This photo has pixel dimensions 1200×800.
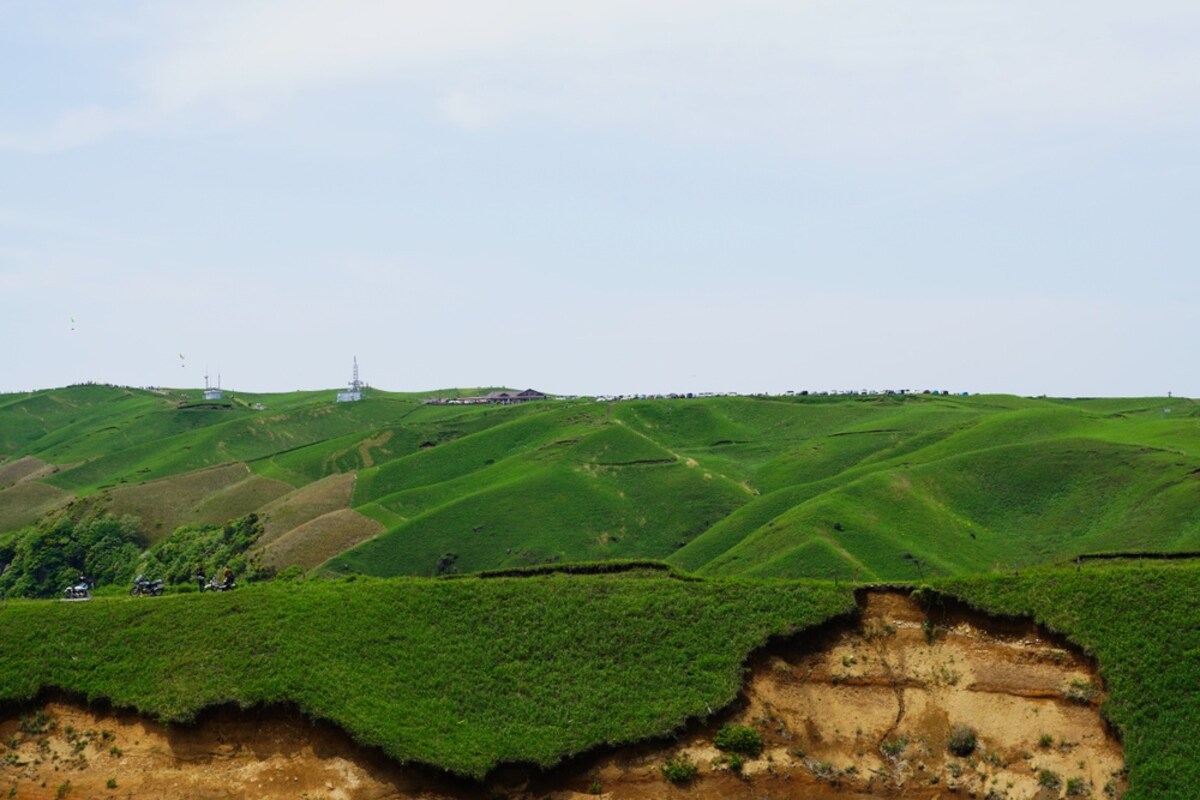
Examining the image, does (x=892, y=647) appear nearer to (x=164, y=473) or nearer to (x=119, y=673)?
(x=119, y=673)

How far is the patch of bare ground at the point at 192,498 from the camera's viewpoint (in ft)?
458

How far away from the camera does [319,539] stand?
116438 millimetres

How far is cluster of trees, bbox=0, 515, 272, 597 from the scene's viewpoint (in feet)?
403

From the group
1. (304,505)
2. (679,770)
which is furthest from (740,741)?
(304,505)

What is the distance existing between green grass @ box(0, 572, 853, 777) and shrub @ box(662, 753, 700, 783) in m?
1.19

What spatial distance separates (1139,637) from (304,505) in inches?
4002

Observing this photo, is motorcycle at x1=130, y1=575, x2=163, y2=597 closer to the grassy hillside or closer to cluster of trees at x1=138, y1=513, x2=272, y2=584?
the grassy hillside

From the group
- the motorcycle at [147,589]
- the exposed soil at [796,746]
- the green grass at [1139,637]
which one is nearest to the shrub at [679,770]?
the exposed soil at [796,746]

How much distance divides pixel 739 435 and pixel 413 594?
108 meters


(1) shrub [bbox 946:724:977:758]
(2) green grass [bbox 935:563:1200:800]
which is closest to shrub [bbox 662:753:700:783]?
(1) shrub [bbox 946:724:977:758]

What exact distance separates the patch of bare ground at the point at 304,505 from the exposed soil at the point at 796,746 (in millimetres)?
78326

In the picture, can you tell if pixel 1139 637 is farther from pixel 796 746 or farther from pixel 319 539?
pixel 319 539

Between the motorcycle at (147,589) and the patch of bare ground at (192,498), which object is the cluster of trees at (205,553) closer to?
the patch of bare ground at (192,498)

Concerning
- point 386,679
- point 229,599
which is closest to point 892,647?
Answer: point 386,679
